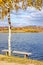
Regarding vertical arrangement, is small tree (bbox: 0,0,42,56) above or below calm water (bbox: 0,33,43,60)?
above

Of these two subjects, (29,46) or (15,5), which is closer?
(15,5)

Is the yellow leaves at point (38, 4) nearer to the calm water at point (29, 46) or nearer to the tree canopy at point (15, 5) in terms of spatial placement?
the tree canopy at point (15, 5)

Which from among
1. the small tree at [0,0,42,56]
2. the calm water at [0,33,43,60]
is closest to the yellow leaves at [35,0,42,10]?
the small tree at [0,0,42,56]

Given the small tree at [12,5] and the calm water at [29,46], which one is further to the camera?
the calm water at [29,46]

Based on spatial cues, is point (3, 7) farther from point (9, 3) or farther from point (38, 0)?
point (38, 0)

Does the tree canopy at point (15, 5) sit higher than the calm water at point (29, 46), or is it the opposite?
the tree canopy at point (15, 5)

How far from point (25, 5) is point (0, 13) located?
1926mm

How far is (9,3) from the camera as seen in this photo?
1980 centimetres

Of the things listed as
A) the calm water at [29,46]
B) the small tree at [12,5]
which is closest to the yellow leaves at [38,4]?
the small tree at [12,5]

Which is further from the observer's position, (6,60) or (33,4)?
(33,4)

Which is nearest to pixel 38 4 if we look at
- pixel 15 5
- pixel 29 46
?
pixel 15 5

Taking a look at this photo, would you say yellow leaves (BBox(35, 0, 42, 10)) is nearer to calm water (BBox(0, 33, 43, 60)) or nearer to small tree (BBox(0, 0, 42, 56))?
small tree (BBox(0, 0, 42, 56))

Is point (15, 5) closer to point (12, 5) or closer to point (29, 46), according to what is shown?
point (12, 5)

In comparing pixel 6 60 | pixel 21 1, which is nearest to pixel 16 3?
pixel 21 1
